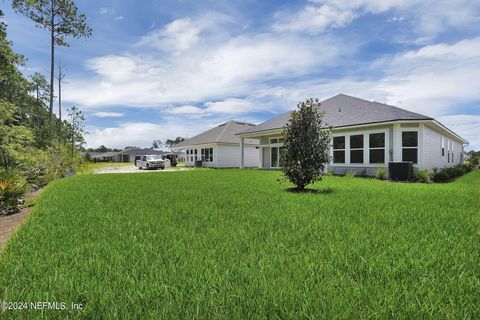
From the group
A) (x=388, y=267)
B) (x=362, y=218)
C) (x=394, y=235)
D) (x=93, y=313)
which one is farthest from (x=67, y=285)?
(x=362, y=218)

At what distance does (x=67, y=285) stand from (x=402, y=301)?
308cm

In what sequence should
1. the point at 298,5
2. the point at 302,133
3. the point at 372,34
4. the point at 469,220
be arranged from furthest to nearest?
the point at 372,34, the point at 298,5, the point at 302,133, the point at 469,220

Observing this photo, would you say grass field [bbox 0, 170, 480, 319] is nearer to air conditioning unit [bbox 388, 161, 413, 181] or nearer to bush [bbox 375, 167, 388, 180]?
air conditioning unit [bbox 388, 161, 413, 181]

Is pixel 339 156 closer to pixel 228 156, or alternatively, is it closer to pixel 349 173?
pixel 349 173

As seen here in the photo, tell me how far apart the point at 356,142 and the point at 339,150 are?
52.8 inches

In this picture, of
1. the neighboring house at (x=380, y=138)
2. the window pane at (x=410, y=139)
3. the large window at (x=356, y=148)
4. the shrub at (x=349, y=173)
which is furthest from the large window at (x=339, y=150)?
the window pane at (x=410, y=139)

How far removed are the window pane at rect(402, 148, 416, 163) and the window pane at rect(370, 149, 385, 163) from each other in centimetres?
111

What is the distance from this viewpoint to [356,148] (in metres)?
18.1

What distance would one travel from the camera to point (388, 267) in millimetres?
3004

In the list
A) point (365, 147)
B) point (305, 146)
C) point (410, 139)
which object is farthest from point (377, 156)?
point (305, 146)

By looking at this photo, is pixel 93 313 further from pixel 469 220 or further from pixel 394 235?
pixel 469 220

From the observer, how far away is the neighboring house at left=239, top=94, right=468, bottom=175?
15.8 metres

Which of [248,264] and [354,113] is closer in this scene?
[248,264]

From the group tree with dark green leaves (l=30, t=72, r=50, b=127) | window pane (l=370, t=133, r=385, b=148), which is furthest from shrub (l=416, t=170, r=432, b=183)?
tree with dark green leaves (l=30, t=72, r=50, b=127)
